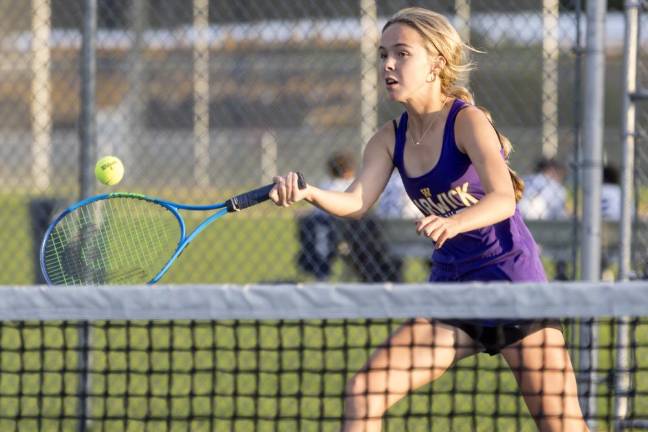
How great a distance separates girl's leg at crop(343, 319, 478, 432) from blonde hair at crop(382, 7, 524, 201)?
0.44 m

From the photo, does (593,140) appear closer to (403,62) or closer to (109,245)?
(403,62)

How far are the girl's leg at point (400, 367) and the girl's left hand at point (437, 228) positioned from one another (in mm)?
329

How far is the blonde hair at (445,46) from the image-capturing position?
3.18m

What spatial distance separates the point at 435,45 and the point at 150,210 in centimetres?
118

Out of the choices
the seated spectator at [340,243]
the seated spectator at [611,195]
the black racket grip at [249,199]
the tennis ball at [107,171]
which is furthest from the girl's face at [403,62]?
the seated spectator at [611,195]

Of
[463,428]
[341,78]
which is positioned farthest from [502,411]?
[341,78]

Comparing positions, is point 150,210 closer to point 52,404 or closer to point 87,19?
point 87,19

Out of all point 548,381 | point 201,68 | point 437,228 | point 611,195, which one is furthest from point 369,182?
point 611,195

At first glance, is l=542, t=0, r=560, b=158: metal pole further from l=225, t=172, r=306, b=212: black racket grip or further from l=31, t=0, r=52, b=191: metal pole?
l=31, t=0, r=52, b=191: metal pole

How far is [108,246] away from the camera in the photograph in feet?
12.2

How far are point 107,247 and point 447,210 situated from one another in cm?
117

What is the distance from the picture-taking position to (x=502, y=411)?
529 centimetres

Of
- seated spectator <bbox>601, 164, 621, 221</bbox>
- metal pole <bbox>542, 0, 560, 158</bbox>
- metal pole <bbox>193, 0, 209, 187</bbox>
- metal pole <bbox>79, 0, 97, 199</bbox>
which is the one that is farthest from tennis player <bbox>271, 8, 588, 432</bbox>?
seated spectator <bbox>601, 164, 621, 221</bbox>

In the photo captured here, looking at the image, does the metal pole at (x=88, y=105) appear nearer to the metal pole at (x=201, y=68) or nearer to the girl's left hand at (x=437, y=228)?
the metal pole at (x=201, y=68)
